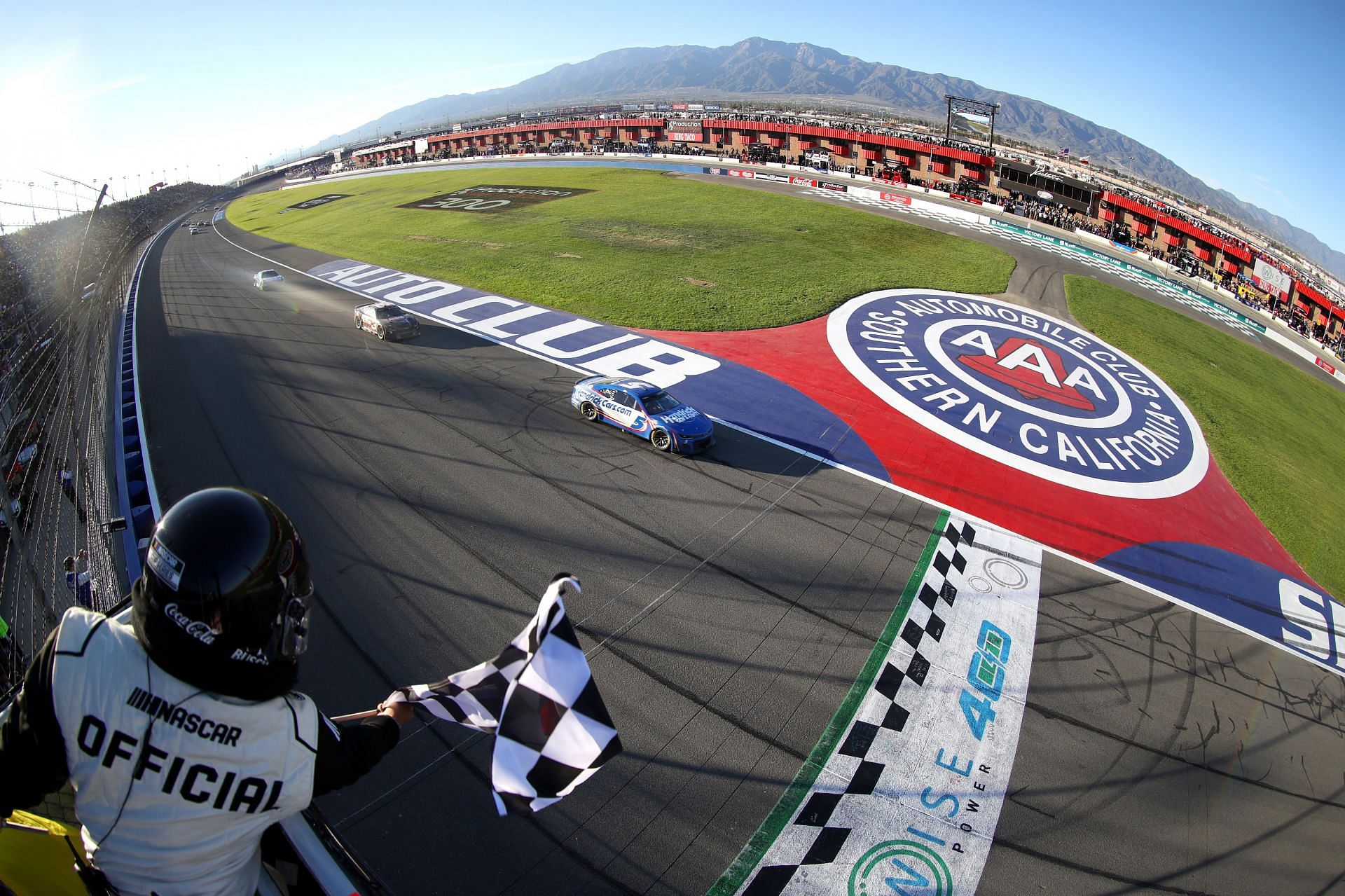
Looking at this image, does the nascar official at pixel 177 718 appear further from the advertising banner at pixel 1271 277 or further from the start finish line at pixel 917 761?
the advertising banner at pixel 1271 277

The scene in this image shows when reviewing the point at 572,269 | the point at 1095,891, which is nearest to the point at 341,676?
the point at 1095,891

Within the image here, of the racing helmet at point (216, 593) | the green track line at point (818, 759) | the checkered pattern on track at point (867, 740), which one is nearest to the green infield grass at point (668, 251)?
the checkered pattern on track at point (867, 740)

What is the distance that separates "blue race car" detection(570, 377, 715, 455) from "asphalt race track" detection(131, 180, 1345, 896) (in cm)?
45

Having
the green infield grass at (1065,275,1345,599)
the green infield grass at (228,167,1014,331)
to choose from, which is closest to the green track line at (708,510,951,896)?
the green infield grass at (1065,275,1345,599)

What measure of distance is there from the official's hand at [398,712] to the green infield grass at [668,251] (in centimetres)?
2333

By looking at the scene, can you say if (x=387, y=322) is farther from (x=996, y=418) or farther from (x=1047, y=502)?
(x=1047, y=502)

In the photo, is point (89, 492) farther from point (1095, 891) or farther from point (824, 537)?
point (1095, 891)

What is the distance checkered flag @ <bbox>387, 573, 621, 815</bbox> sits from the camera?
10.4 ft

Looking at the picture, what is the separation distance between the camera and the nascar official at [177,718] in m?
2.03

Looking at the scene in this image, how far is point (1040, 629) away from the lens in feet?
38.4

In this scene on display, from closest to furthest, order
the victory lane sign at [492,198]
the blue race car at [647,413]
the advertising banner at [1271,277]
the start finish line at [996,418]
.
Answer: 1. the start finish line at [996,418]
2. the blue race car at [647,413]
3. the advertising banner at [1271,277]
4. the victory lane sign at [492,198]

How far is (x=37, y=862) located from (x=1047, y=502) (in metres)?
18.0

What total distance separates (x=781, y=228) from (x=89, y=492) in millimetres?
37872

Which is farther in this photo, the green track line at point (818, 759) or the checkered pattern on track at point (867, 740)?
the checkered pattern on track at point (867, 740)
